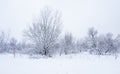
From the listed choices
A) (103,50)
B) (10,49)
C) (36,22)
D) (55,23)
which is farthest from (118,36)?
(10,49)

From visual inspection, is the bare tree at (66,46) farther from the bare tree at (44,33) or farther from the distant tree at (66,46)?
the bare tree at (44,33)

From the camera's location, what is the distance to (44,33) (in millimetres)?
17547

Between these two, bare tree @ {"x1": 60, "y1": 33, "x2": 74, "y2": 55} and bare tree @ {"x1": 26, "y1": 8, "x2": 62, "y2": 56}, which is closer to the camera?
bare tree @ {"x1": 26, "y1": 8, "x2": 62, "y2": 56}

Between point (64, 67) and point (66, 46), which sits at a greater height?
point (64, 67)

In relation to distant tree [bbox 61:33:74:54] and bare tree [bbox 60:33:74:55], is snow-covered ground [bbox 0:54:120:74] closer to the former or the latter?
bare tree [bbox 60:33:74:55]

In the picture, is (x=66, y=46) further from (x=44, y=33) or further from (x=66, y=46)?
(x=44, y=33)

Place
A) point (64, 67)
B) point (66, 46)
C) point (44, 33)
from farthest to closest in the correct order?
1. point (66, 46)
2. point (44, 33)
3. point (64, 67)

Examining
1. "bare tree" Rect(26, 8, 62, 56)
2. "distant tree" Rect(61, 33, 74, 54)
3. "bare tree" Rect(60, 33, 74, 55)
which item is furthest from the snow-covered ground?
"distant tree" Rect(61, 33, 74, 54)

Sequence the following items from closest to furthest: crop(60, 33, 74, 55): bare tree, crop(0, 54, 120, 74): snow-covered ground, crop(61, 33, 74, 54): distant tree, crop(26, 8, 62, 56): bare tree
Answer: crop(0, 54, 120, 74): snow-covered ground
crop(26, 8, 62, 56): bare tree
crop(60, 33, 74, 55): bare tree
crop(61, 33, 74, 54): distant tree

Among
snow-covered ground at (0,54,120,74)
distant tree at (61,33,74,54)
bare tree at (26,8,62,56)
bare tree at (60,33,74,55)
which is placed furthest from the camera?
distant tree at (61,33,74,54)

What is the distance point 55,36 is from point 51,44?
152cm

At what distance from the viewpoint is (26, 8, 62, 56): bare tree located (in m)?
17.3

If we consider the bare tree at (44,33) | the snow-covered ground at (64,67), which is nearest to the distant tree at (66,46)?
the bare tree at (44,33)

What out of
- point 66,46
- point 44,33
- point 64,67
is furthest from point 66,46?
point 64,67
